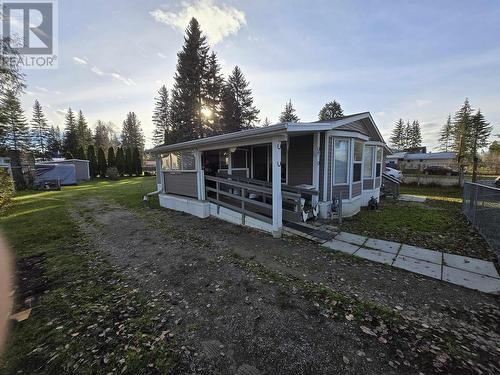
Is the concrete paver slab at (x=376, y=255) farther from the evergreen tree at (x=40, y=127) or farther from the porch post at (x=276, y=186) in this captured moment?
the evergreen tree at (x=40, y=127)

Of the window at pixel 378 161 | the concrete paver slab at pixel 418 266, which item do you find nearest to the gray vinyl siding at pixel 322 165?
the concrete paver slab at pixel 418 266

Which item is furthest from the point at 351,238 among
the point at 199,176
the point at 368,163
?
the point at 199,176

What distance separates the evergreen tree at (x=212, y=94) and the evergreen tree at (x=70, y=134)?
28.7m

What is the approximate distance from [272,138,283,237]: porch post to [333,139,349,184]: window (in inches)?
112

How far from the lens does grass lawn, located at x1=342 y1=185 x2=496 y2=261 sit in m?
4.90

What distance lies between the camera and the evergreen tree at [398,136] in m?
52.8

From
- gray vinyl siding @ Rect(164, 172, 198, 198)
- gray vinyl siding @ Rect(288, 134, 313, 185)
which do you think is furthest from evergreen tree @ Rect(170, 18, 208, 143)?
gray vinyl siding @ Rect(288, 134, 313, 185)

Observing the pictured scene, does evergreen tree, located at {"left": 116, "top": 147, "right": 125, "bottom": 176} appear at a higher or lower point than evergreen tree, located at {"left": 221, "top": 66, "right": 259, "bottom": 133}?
lower

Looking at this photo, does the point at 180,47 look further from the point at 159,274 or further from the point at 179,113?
the point at 159,274

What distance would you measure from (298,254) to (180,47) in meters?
24.9

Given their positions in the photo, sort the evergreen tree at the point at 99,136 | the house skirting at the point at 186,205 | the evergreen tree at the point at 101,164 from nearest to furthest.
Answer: the house skirting at the point at 186,205 < the evergreen tree at the point at 101,164 < the evergreen tree at the point at 99,136

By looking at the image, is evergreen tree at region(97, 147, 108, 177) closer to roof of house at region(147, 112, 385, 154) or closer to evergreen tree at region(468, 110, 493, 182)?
roof of house at region(147, 112, 385, 154)

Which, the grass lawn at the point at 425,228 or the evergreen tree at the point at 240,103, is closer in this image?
the grass lawn at the point at 425,228

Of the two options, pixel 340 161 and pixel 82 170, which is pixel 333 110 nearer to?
pixel 340 161
